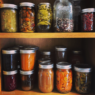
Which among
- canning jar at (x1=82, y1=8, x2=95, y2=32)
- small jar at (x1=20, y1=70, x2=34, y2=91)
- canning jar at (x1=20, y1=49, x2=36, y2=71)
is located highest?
canning jar at (x1=82, y1=8, x2=95, y2=32)

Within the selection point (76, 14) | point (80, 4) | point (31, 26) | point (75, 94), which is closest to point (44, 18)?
point (31, 26)

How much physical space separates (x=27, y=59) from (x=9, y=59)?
124 millimetres

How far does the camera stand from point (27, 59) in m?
0.86

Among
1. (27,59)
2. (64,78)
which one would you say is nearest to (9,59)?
(27,59)

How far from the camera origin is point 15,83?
0.88 meters

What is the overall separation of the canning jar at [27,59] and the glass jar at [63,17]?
243 mm

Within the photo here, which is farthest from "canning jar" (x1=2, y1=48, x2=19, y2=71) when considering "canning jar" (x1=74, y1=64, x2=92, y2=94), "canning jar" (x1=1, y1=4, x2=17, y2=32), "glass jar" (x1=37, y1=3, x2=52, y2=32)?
"canning jar" (x1=74, y1=64, x2=92, y2=94)

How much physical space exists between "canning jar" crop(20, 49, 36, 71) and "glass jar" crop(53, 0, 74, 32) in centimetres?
24

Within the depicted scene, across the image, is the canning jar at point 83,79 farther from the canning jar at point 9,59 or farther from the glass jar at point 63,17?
the canning jar at point 9,59

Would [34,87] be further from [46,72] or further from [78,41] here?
[78,41]

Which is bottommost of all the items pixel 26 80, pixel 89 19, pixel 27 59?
pixel 26 80

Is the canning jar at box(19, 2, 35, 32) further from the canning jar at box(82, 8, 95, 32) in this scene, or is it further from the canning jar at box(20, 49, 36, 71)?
the canning jar at box(82, 8, 95, 32)

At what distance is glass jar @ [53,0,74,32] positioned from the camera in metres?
0.82

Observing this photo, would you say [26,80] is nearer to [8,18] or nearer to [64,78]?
[64,78]
